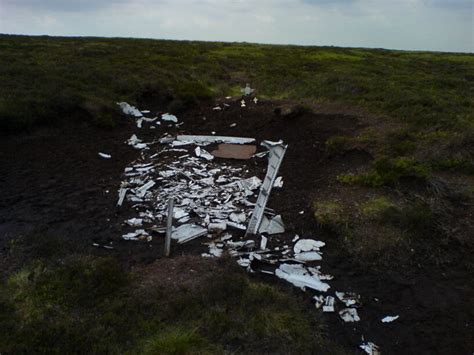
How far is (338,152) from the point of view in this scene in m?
9.31

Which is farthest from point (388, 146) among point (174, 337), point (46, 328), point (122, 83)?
point (122, 83)

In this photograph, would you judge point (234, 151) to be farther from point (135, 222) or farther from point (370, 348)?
point (370, 348)

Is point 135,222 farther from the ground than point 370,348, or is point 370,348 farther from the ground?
point 135,222

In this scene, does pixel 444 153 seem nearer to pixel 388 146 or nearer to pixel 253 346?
pixel 388 146

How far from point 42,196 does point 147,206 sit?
6.97ft

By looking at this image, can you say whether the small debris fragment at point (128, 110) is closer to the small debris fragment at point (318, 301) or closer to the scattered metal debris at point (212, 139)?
the scattered metal debris at point (212, 139)

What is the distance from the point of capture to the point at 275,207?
7.38 m

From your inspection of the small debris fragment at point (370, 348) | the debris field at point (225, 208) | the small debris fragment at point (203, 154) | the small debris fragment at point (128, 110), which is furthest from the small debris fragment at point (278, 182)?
the small debris fragment at point (128, 110)

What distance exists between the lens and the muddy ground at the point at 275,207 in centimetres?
466

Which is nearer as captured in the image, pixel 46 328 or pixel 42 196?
pixel 46 328

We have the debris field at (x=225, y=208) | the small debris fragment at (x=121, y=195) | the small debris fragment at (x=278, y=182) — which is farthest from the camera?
the small debris fragment at (x=278, y=182)

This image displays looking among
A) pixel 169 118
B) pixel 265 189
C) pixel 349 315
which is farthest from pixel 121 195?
pixel 169 118

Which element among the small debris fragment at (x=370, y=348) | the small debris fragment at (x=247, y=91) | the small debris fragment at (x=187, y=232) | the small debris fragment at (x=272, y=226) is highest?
the small debris fragment at (x=247, y=91)

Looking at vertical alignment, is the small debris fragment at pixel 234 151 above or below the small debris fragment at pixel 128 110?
below
